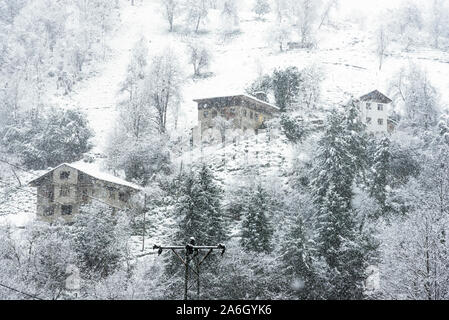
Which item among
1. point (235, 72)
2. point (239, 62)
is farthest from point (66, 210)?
point (239, 62)

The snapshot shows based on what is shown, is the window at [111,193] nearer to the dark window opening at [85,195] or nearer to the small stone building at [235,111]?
the dark window opening at [85,195]

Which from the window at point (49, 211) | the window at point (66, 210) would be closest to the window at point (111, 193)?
the window at point (66, 210)

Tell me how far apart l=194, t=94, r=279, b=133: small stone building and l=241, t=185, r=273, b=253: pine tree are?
25.2 metres

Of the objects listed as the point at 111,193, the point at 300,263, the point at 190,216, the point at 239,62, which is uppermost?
the point at 239,62

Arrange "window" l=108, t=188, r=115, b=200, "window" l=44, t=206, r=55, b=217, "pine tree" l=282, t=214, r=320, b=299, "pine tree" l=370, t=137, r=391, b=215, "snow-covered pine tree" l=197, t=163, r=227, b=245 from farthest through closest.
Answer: "window" l=108, t=188, r=115, b=200, "window" l=44, t=206, r=55, b=217, "pine tree" l=370, t=137, r=391, b=215, "snow-covered pine tree" l=197, t=163, r=227, b=245, "pine tree" l=282, t=214, r=320, b=299

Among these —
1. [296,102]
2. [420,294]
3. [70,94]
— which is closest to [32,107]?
[70,94]

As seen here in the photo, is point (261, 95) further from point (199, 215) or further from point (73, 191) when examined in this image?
point (199, 215)

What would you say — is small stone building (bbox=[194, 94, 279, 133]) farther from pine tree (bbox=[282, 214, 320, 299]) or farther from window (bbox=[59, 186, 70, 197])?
pine tree (bbox=[282, 214, 320, 299])

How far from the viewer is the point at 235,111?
68.6 m

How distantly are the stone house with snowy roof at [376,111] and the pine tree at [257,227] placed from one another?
3326 cm

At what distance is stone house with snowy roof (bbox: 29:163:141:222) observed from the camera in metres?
54.4

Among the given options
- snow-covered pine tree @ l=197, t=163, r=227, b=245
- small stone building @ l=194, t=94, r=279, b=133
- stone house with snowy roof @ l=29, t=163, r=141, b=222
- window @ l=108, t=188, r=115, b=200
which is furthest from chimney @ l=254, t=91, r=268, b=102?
snow-covered pine tree @ l=197, t=163, r=227, b=245

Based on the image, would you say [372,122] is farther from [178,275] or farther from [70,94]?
[70,94]

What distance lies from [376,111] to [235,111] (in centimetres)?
2098
